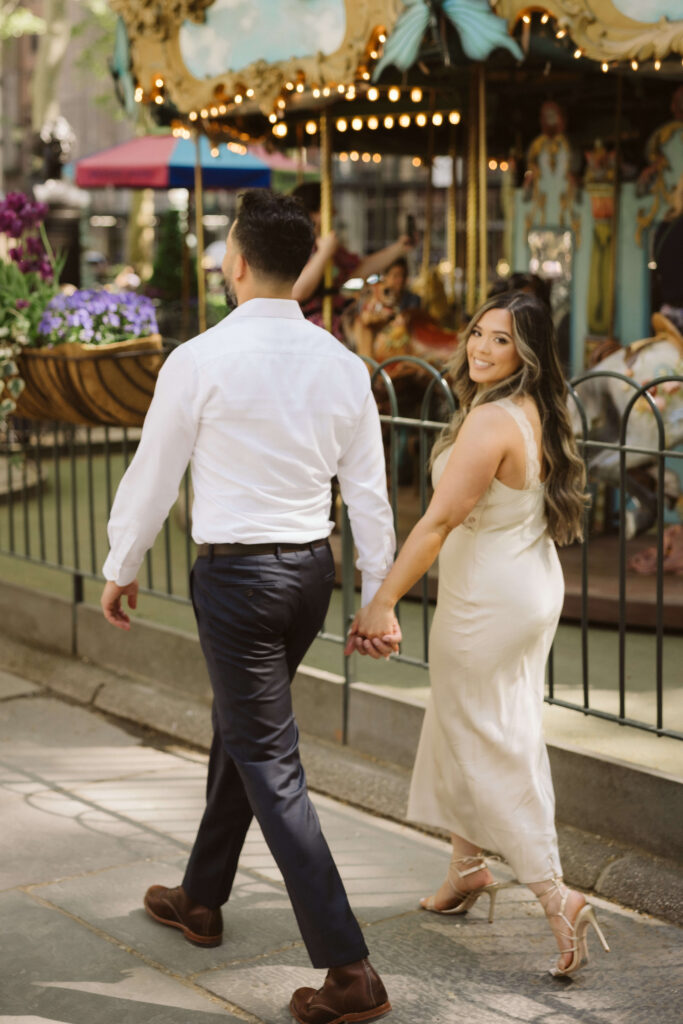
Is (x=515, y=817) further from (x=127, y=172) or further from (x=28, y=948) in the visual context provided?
(x=127, y=172)

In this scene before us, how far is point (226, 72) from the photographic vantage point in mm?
7344

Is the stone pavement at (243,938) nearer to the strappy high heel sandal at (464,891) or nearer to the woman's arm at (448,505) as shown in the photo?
the strappy high heel sandal at (464,891)

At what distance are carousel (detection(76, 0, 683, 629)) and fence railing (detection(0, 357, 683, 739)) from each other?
3cm

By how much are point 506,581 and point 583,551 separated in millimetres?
898

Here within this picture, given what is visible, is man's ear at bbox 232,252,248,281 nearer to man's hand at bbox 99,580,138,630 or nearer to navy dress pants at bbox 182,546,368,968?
navy dress pants at bbox 182,546,368,968

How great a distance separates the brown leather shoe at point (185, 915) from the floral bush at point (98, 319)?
2934 mm

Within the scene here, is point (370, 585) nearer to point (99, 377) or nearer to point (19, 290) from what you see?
point (99, 377)

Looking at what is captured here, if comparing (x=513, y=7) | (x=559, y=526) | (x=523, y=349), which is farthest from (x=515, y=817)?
(x=513, y=7)

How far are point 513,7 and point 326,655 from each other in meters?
3.04

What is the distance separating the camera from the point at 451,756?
374cm

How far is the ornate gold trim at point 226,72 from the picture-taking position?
6.61 meters

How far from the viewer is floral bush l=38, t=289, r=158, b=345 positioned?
6078mm

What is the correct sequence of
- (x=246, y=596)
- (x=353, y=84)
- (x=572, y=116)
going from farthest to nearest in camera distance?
(x=572, y=116) < (x=353, y=84) < (x=246, y=596)

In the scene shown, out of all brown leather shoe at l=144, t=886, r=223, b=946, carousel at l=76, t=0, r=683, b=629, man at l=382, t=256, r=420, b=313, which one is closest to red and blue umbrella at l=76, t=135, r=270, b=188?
carousel at l=76, t=0, r=683, b=629
